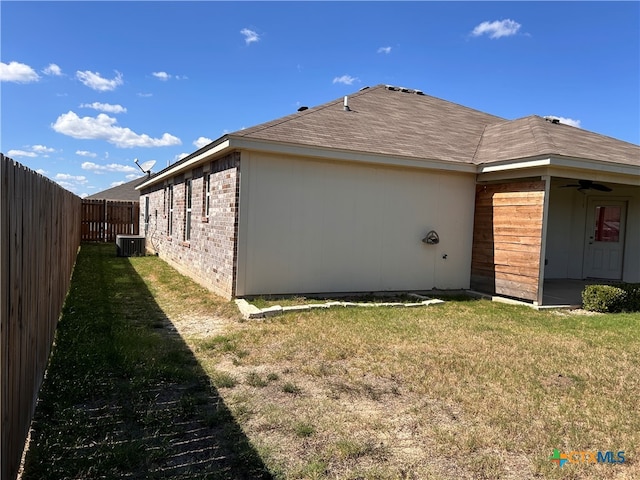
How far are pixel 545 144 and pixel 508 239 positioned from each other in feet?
6.78

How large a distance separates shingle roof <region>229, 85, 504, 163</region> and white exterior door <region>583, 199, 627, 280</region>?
388cm

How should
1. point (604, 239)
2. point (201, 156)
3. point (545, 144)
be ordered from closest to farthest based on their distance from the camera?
point (545, 144) < point (201, 156) < point (604, 239)

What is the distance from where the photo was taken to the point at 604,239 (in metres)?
12.0

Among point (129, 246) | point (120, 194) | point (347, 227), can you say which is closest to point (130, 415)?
point (347, 227)

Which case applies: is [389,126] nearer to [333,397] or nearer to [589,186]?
[589,186]

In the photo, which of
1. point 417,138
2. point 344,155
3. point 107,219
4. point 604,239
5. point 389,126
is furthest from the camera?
point 107,219

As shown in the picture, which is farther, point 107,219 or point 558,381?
point 107,219

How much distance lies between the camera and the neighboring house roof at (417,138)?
8125 mm

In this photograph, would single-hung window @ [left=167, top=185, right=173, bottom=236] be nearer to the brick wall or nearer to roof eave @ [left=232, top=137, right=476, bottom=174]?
the brick wall

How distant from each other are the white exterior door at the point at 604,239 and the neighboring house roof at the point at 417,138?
64.3 inches

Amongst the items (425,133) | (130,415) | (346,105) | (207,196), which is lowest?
(130,415)

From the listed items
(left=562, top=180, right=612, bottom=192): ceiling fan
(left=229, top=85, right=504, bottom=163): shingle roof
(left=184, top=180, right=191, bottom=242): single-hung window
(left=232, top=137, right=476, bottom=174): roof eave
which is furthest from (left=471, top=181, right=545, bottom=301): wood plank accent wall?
(left=184, top=180, right=191, bottom=242): single-hung window

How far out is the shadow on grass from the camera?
272 cm

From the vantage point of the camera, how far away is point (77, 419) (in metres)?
3.29
